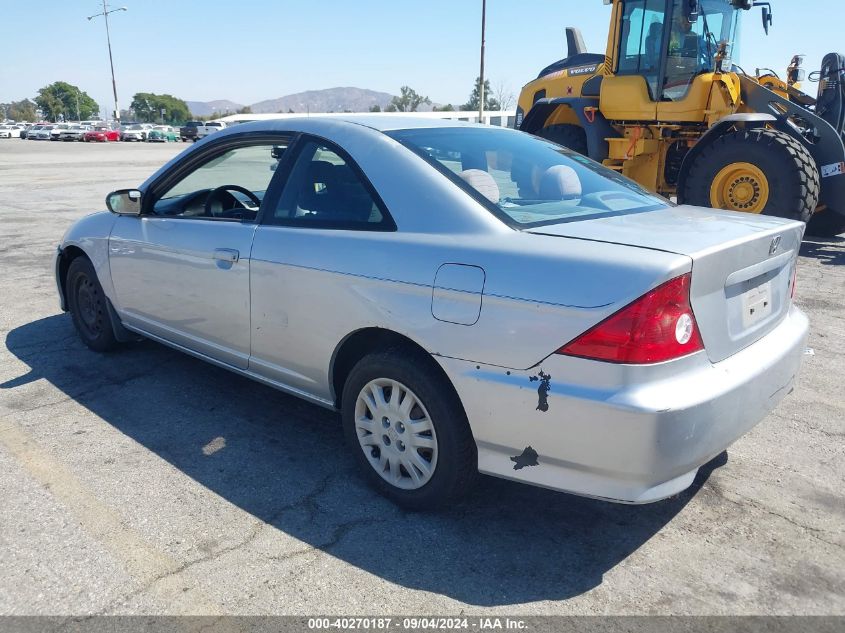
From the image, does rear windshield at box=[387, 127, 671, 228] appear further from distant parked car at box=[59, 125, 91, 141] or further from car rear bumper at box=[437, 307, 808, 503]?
distant parked car at box=[59, 125, 91, 141]

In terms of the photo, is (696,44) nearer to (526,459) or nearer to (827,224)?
(827,224)

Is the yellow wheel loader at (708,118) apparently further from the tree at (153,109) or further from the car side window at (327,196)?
the tree at (153,109)

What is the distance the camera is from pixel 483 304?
8.27 feet

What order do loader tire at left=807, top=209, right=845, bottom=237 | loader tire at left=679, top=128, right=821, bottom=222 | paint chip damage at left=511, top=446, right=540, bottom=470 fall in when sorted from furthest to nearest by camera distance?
loader tire at left=807, top=209, right=845, bottom=237 → loader tire at left=679, top=128, right=821, bottom=222 → paint chip damage at left=511, top=446, right=540, bottom=470

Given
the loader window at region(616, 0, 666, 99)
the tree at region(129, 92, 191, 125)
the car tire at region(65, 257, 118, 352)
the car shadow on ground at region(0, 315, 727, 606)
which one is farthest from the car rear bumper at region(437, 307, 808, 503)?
the tree at region(129, 92, 191, 125)

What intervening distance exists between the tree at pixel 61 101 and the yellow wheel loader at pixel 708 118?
4696 inches

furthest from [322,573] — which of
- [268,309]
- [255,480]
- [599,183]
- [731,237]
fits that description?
[599,183]

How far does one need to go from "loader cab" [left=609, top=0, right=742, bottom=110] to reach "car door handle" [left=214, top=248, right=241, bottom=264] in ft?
24.7

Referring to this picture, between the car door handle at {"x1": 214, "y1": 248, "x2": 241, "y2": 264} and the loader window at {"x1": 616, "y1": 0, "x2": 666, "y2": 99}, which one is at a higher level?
the loader window at {"x1": 616, "y1": 0, "x2": 666, "y2": 99}

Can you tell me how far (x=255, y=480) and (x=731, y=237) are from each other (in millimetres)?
2268

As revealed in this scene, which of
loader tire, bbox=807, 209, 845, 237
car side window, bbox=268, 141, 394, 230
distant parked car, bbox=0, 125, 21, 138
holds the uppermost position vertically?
car side window, bbox=268, 141, 394, 230

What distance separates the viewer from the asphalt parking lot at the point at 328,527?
2.44 m

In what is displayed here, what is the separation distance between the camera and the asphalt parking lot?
2.44 m

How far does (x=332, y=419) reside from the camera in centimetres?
392
